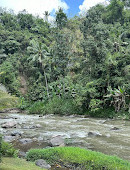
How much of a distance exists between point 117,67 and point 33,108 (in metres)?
13.9

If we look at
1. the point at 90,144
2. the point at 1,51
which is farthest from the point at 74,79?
the point at 90,144

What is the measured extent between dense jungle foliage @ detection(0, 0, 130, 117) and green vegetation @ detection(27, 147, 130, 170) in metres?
13.9

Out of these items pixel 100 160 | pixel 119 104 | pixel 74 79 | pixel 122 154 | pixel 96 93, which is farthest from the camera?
pixel 74 79

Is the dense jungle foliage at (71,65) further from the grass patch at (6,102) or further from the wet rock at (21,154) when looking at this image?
the wet rock at (21,154)

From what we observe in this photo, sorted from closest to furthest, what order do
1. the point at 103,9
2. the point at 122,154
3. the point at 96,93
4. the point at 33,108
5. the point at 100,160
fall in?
1. the point at 100,160
2. the point at 122,154
3. the point at 96,93
4. the point at 33,108
5. the point at 103,9

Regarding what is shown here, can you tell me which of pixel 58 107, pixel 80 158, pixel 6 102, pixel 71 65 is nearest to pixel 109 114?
pixel 58 107

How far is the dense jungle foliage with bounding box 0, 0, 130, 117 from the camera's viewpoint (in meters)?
21.8

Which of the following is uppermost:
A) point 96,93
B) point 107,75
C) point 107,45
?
point 107,45

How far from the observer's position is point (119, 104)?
20.1 m

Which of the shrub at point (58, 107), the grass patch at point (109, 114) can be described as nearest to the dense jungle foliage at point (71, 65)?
the shrub at point (58, 107)

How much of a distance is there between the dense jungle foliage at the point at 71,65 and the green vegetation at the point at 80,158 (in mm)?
13891

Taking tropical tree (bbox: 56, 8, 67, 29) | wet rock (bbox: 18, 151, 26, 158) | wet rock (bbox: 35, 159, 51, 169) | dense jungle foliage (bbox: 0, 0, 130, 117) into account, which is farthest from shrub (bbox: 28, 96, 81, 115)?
tropical tree (bbox: 56, 8, 67, 29)

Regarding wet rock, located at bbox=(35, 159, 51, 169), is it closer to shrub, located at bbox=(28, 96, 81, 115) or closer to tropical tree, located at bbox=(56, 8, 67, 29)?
shrub, located at bbox=(28, 96, 81, 115)

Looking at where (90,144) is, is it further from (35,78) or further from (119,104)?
(35,78)
